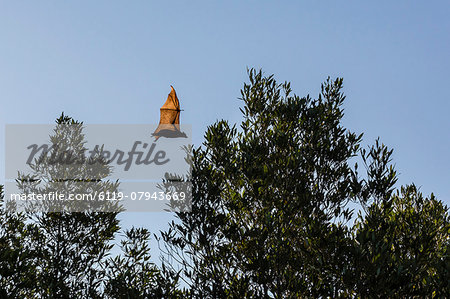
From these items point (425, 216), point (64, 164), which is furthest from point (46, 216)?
point (425, 216)

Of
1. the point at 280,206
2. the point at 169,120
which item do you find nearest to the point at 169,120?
the point at 169,120

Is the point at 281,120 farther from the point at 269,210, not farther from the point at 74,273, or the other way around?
the point at 74,273

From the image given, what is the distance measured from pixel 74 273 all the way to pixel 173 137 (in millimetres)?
6473

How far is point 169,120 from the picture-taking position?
679 inches

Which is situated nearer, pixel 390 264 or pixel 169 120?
pixel 390 264

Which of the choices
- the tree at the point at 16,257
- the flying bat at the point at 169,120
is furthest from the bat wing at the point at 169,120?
the tree at the point at 16,257

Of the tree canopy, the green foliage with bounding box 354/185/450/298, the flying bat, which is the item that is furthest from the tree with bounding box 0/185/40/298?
the green foliage with bounding box 354/185/450/298

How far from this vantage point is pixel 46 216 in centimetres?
1761

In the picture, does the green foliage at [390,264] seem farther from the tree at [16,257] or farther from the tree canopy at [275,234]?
the tree at [16,257]

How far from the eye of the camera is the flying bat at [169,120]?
17062 millimetres

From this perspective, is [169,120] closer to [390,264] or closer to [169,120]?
[169,120]

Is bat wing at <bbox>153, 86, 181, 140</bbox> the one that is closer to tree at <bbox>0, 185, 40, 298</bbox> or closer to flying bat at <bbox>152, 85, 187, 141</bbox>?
flying bat at <bbox>152, 85, 187, 141</bbox>

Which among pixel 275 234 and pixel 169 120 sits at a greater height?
pixel 169 120

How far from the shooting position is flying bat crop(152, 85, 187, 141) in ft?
56.0
